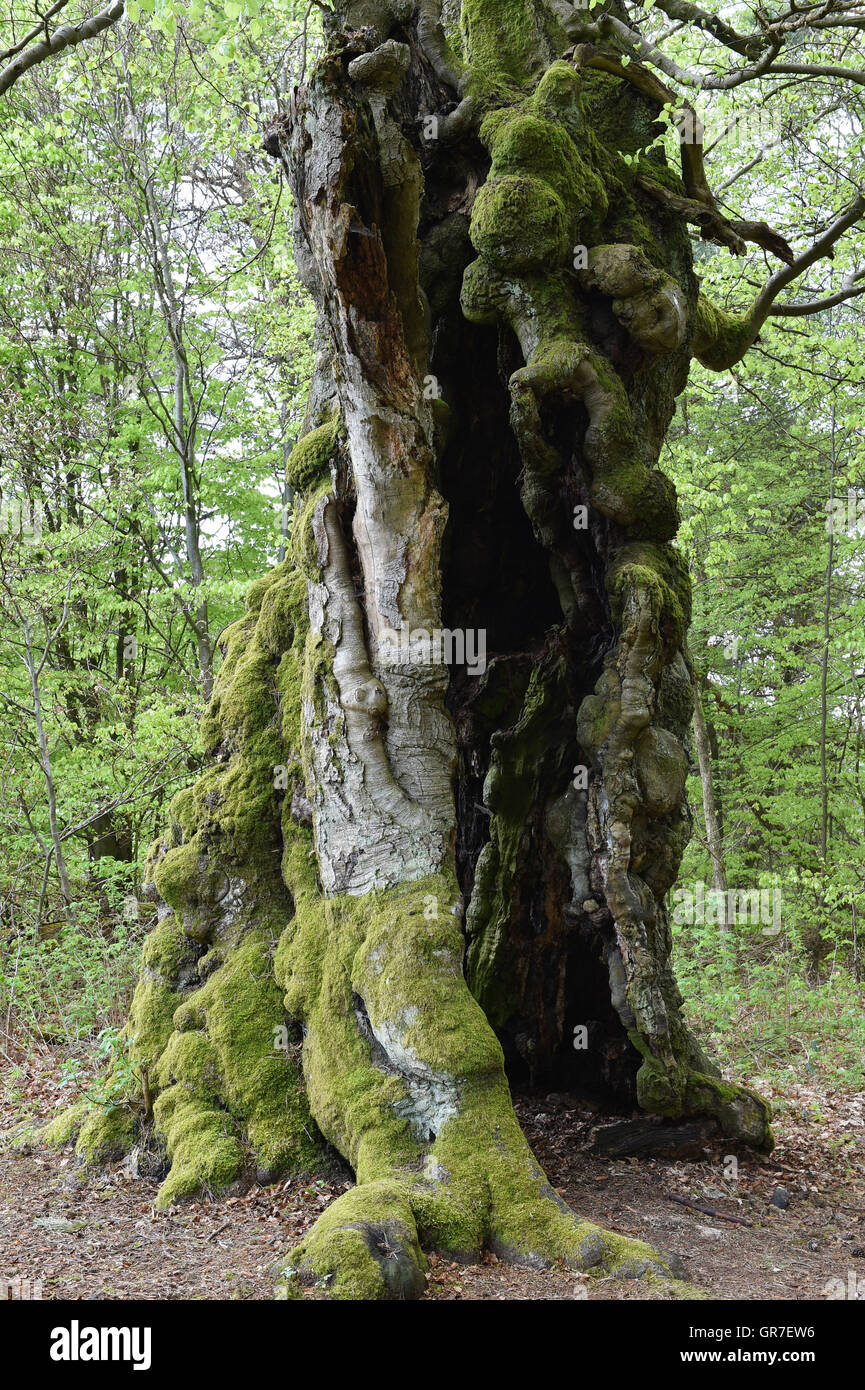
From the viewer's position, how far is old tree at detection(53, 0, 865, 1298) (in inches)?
180

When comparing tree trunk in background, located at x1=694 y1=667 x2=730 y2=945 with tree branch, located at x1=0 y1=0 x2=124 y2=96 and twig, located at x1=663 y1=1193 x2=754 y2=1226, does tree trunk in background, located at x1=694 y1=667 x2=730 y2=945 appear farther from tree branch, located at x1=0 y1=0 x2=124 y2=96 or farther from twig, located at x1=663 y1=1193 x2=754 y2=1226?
tree branch, located at x1=0 y1=0 x2=124 y2=96

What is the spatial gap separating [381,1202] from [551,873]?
265 cm

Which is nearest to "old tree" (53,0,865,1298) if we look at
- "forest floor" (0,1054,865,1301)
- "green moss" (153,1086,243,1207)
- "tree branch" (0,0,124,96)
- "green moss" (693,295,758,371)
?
"green moss" (153,1086,243,1207)

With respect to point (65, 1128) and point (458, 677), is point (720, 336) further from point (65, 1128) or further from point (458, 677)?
point (65, 1128)

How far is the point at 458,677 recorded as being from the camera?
6.52 metres

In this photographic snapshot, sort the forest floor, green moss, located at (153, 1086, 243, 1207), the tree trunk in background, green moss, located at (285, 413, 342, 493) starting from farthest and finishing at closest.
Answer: the tree trunk in background < green moss, located at (285, 413, 342, 493) < green moss, located at (153, 1086, 243, 1207) < the forest floor

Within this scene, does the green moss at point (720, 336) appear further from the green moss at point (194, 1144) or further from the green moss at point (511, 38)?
the green moss at point (194, 1144)

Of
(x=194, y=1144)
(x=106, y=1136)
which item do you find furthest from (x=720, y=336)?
(x=106, y=1136)

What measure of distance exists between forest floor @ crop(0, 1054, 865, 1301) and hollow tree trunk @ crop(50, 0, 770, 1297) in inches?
10.2

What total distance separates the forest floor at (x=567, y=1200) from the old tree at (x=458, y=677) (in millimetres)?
238

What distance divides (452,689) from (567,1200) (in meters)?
3.11

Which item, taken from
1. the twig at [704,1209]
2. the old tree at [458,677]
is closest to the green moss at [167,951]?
the old tree at [458,677]

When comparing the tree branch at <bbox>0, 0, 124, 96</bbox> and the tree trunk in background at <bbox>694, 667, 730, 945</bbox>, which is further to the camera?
the tree trunk in background at <bbox>694, 667, 730, 945</bbox>

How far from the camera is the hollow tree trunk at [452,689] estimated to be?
458 centimetres
